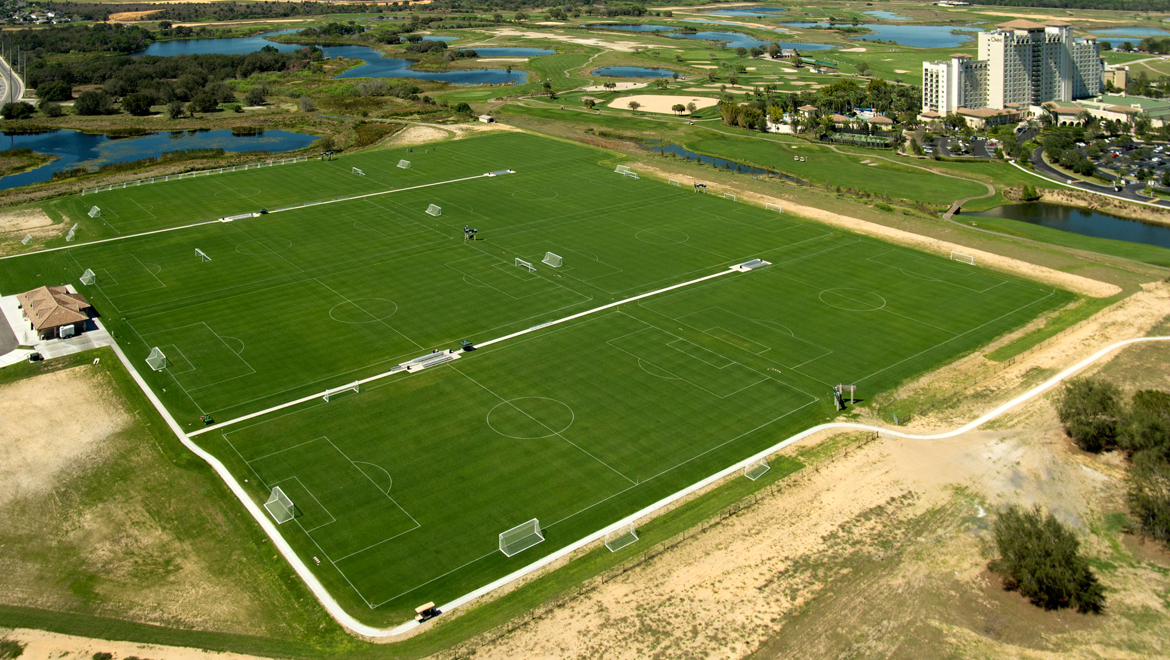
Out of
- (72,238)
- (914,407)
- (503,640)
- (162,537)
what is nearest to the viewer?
(503,640)

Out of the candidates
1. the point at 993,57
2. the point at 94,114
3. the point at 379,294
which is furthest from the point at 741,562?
the point at 94,114

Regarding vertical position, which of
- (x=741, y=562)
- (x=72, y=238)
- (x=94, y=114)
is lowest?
(x=741, y=562)

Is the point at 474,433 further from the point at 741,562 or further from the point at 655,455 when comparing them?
the point at 741,562

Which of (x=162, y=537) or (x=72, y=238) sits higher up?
(x=72, y=238)

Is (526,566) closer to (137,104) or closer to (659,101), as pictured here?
(659,101)

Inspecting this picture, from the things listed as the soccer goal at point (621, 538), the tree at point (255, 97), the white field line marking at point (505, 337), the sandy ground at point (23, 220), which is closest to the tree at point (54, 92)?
the tree at point (255, 97)

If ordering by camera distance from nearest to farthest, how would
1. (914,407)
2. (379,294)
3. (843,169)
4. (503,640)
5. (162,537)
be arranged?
(503,640), (162,537), (914,407), (379,294), (843,169)
